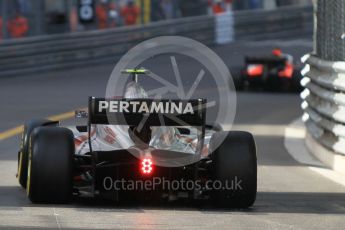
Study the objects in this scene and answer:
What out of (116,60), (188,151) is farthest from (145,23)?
(188,151)

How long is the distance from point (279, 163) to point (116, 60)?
19897mm

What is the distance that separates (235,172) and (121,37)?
982 inches

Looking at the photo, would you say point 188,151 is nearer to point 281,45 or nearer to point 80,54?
point 80,54

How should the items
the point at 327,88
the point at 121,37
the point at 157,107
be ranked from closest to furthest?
1. the point at 157,107
2. the point at 327,88
3. the point at 121,37

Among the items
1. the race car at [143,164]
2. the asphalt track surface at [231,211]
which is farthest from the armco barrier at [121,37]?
the race car at [143,164]

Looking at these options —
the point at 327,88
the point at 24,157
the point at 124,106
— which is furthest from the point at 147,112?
the point at 327,88

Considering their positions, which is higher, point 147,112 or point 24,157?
point 147,112

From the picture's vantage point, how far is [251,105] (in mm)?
23688

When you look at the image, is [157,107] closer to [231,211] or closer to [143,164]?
[143,164]

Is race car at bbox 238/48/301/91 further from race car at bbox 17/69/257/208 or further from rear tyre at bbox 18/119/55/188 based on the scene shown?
race car at bbox 17/69/257/208

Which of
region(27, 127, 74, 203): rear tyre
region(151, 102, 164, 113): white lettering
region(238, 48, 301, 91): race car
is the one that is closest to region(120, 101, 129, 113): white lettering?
region(151, 102, 164, 113): white lettering

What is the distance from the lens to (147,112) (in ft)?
32.7

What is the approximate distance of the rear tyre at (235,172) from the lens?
32.7 feet

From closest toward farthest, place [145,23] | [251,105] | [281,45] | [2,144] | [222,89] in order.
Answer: [2,144] → [251,105] → [222,89] → [145,23] → [281,45]
